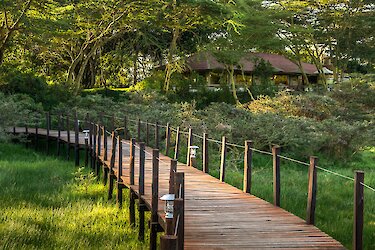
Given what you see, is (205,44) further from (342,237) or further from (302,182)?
(342,237)

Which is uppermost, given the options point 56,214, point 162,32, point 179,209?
point 162,32

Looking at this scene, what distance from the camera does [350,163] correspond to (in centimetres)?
1688

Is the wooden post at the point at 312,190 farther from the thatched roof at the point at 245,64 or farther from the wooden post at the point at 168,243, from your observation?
the thatched roof at the point at 245,64

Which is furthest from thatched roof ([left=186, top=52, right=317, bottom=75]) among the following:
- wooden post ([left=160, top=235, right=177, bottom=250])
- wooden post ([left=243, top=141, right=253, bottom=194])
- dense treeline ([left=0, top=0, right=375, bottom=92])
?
wooden post ([left=160, top=235, right=177, bottom=250])

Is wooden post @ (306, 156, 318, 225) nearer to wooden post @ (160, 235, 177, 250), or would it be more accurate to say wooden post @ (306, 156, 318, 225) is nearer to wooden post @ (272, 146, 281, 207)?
wooden post @ (272, 146, 281, 207)

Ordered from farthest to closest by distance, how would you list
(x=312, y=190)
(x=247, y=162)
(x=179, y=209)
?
(x=247, y=162) → (x=312, y=190) → (x=179, y=209)

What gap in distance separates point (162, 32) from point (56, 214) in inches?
937

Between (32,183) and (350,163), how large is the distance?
32.3 feet

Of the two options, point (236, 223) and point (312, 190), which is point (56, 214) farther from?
point (312, 190)

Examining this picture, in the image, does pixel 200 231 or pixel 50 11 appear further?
pixel 50 11

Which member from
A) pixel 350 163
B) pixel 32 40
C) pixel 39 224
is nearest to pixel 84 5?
pixel 32 40

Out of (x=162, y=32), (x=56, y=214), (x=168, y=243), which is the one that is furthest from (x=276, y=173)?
(x=162, y=32)

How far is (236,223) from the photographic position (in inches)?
254

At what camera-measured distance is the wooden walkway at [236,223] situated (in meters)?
5.64
